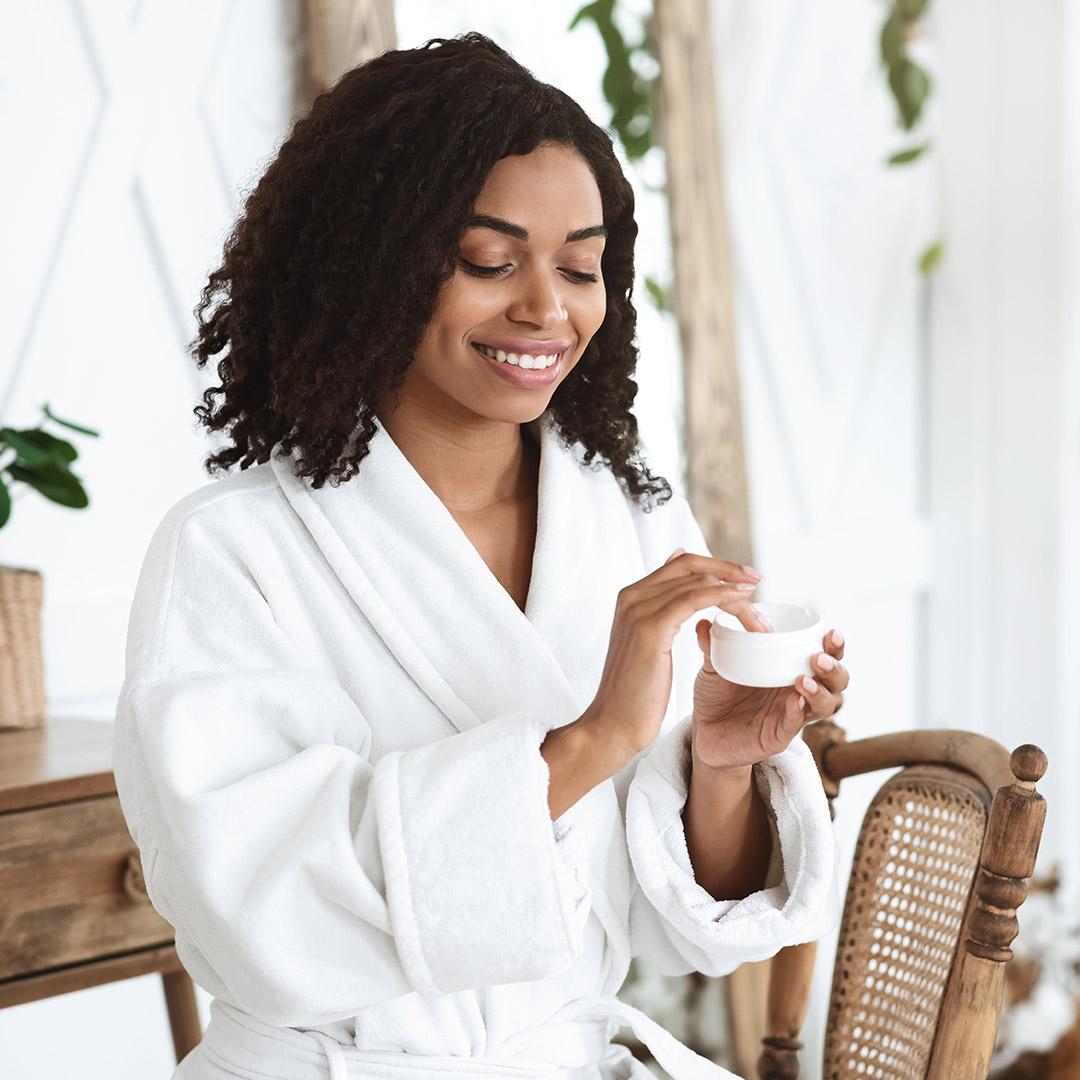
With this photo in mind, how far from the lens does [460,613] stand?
4.17ft

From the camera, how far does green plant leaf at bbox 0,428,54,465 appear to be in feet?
5.50

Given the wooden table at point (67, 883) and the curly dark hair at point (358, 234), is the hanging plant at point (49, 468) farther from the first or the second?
the curly dark hair at point (358, 234)

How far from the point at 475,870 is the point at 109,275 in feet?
4.16

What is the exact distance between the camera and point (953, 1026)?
117cm

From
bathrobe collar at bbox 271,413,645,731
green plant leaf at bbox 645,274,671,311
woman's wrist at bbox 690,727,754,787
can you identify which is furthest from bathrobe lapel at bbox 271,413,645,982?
green plant leaf at bbox 645,274,671,311

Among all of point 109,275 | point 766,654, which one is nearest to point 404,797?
point 766,654

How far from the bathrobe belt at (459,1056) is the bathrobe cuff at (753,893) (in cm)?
10

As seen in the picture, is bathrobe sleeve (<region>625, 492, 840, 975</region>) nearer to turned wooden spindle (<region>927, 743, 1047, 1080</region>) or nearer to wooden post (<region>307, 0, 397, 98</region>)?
turned wooden spindle (<region>927, 743, 1047, 1080</region>)

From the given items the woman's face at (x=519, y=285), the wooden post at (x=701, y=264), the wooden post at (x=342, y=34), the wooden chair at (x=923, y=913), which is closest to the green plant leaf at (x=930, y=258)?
the wooden post at (x=701, y=264)

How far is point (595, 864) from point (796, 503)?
1722mm

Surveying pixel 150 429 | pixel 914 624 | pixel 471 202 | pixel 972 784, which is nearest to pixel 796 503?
pixel 914 624

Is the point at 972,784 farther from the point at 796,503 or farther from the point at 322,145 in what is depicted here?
the point at 796,503

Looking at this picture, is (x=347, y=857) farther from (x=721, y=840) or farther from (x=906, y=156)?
(x=906, y=156)

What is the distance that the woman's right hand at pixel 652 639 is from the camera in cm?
108
